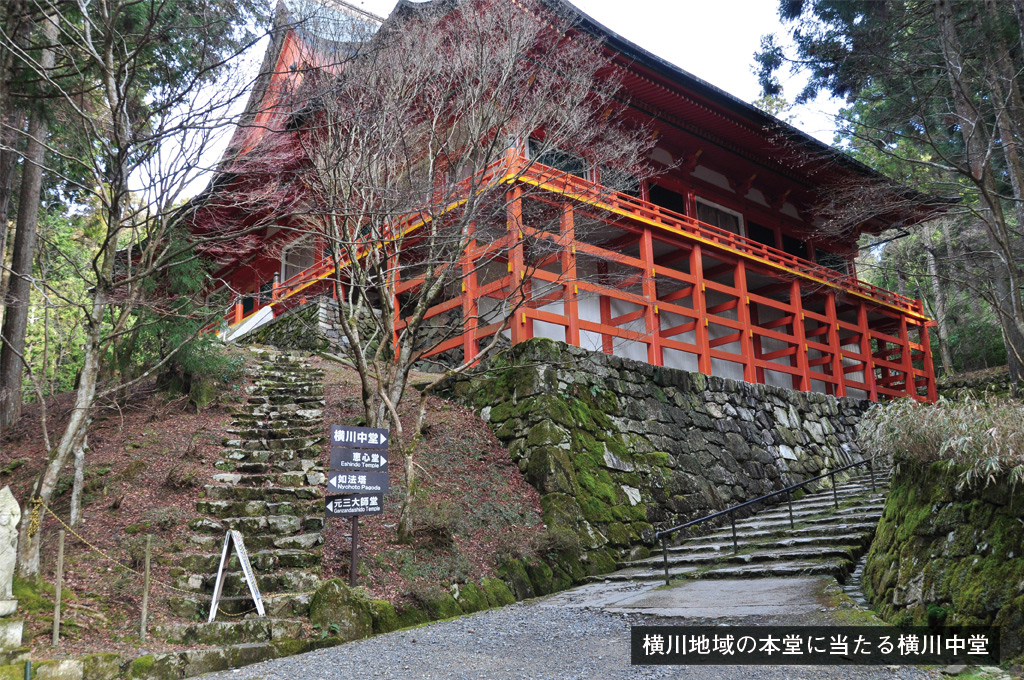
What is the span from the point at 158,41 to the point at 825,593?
9252mm

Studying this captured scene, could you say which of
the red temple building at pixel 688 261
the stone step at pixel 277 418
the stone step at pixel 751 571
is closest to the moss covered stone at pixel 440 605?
the stone step at pixel 751 571

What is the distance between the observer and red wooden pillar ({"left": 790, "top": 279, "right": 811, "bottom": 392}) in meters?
16.3

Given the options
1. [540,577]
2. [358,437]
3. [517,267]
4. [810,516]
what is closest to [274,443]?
[358,437]

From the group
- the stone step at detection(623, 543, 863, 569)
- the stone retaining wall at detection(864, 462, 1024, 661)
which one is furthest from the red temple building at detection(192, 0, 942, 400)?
the stone retaining wall at detection(864, 462, 1024, 661)

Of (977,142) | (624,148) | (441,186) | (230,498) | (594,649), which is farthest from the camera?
(977,142)

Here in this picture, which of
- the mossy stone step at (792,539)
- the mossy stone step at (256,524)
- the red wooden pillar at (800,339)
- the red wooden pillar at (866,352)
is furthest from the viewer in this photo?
the red wooden pillar at (866,352)

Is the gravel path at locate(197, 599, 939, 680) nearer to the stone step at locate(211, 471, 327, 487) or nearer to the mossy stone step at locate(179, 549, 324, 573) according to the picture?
the mossy stone step at locate(179, 549, 324, 573)

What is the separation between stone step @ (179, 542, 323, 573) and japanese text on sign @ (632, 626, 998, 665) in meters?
3.76

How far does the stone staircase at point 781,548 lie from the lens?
8547 millimetres

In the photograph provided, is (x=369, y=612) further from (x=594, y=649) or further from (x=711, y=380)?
(x=711, y=380)

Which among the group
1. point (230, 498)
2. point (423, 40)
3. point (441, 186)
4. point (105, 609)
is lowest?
point (105, 609)

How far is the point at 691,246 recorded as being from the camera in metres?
15.0

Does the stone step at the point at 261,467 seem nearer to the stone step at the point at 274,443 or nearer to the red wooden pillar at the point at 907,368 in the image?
the stone step at the point at 274,443

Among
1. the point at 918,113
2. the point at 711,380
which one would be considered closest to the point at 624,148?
the point at 918,113
